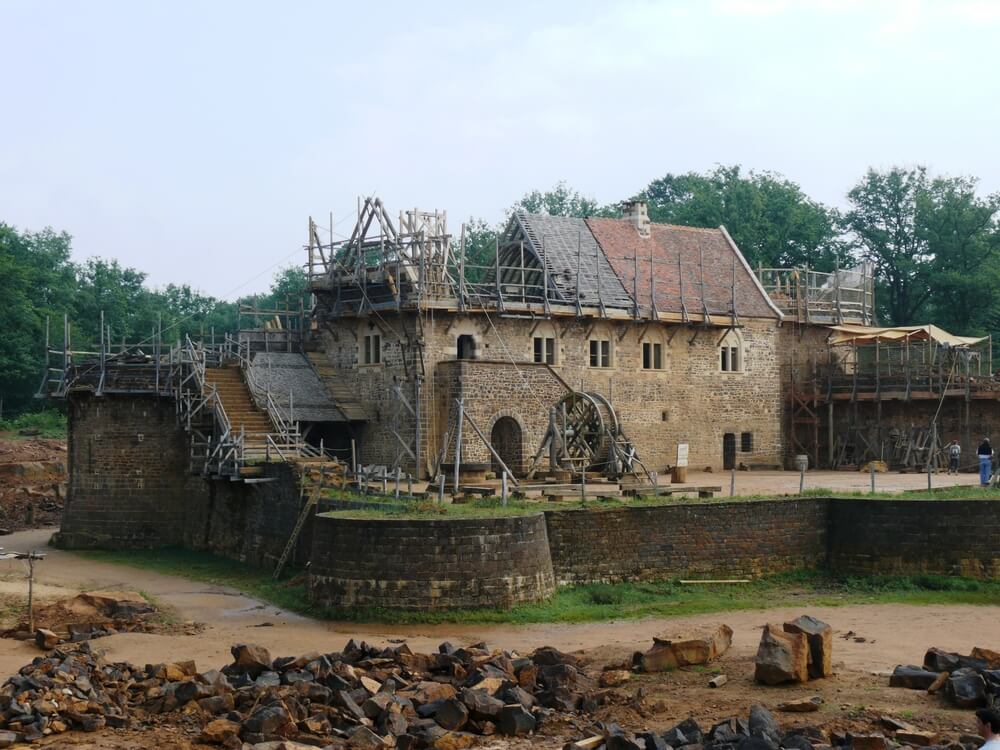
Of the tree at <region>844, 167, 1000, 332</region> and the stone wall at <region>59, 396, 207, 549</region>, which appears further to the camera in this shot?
the tree at <region>844, 167, 1000, 332</region>

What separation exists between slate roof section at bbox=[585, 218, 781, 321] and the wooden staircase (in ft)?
45.8

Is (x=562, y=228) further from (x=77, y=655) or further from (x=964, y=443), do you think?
(x=77, y=655)

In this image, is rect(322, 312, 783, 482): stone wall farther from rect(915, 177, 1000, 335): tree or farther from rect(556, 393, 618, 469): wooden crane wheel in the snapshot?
rect(915, 177, 1000, 335): tree

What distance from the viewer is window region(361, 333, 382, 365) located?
44312mm

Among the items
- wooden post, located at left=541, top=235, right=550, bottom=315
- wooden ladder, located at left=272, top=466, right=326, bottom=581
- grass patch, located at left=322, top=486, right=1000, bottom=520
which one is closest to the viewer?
grass patch, located at left=322, top=486, right=1000, bottom=520

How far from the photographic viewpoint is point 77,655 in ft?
79.8

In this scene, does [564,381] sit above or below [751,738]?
above

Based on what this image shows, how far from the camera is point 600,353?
46844 millimetres

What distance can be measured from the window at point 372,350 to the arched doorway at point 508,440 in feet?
14.3

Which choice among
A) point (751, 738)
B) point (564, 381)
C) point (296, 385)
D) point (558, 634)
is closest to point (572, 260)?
point (564, 381)

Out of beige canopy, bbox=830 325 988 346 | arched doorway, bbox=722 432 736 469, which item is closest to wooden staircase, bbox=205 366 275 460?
arched doorway, bbox=722 432 736 469

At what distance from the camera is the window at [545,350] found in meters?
45.4

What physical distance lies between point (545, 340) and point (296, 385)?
8.16m

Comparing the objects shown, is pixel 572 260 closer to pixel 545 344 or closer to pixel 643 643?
pixel 545 344
